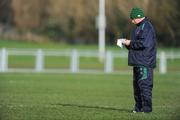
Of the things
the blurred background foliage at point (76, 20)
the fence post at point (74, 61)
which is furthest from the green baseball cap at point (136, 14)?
the blurred background foliage at point (76, 20)

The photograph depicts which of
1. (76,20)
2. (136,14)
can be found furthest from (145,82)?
(76,20)

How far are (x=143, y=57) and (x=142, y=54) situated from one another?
0.07 metres

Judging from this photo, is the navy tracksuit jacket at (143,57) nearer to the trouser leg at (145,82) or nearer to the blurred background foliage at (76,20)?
the trouser leg at (145,82)

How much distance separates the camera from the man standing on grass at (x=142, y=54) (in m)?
14.3

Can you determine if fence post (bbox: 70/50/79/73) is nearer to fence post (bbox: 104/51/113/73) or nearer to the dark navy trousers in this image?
fence post (bbox: 104/51/113/73)

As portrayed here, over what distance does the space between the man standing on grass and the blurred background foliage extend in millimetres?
34703

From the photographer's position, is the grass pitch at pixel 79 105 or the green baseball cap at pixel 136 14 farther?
the green baseball cap at pixel 136 14

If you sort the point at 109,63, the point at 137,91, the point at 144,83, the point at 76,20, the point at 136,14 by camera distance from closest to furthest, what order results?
the point at 144,83
the point at 136,14
the point at 137,91
the point at 109,63
the point at 76,20

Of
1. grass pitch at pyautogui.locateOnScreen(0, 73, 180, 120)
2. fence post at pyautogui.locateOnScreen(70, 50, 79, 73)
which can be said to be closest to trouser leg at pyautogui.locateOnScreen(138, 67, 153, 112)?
grass pitch at pyautogui.locateOnScreen(0, 73, 180, 120)

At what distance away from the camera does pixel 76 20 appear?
212 feet

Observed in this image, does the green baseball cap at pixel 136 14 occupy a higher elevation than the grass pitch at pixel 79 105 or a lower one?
higher

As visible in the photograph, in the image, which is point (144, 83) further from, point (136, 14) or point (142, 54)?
point (136, 14)

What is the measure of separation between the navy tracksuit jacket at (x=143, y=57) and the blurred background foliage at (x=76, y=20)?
34.8 meters

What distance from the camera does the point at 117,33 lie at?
61094 millimetres
